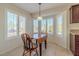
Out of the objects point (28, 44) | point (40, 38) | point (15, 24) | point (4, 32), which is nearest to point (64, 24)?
point (40, 38)

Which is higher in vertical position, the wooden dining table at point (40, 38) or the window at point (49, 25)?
the window at point (49, 25)

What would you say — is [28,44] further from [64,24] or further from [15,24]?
[64,24]

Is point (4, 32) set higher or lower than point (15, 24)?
lower

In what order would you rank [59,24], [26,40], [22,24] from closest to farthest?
[26,40] < [22,24] < [59,24]

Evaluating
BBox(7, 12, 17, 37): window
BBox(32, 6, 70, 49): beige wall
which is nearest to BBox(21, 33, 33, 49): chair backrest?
BBox(7, 12, 17, 37): window

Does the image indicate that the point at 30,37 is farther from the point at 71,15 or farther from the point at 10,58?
the point at 10,58

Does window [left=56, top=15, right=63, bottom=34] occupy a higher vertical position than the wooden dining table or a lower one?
higher

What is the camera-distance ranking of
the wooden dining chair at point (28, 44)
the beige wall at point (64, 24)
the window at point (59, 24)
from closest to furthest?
the wooden dining chair at point (28, 44), the beige wall at point (64, 24), the window at point (59, 24)

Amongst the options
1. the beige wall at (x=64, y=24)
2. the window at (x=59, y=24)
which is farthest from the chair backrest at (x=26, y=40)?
the window at (x=59, y=24)

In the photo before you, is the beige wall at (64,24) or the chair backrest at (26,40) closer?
the chair backrest at (26,40)

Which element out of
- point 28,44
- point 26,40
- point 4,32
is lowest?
point 28,44

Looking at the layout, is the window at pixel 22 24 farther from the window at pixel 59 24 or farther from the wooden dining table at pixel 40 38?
the window at pixel 59 24

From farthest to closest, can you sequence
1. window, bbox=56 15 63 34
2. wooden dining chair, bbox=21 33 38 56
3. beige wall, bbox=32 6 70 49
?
window, bbox=56 15 63 34, beige wall, bbox=32 6 70 49, wooden dining chair, bbox=21 33 38 56

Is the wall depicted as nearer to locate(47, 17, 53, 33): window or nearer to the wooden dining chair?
the wooden dining chair
